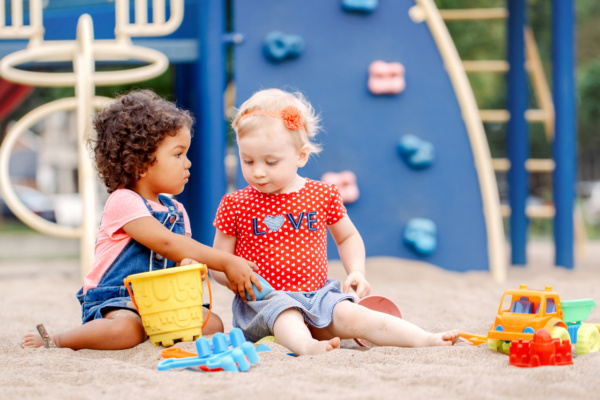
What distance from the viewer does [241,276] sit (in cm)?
244

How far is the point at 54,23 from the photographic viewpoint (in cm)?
540

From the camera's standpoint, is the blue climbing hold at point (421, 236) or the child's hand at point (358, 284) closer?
the child's hand at point (358, 284)

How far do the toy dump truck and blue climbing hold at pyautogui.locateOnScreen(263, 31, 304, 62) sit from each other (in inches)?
116

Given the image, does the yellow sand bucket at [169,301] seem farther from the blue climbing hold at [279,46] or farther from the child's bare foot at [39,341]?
the blue climbing hold at [279,46]

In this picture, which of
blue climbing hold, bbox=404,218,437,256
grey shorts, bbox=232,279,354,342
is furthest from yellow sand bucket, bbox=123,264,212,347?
blue climbing hold, bbox=404,218,437,256

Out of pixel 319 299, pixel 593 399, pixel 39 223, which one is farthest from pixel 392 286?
pixel 593 399

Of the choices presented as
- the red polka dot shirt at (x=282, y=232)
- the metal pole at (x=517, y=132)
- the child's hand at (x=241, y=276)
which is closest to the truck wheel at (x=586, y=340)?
the red polka dot shirt at (x=282, y=232)

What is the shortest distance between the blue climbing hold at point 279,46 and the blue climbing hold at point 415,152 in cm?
94

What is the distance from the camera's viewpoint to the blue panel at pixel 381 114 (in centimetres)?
496

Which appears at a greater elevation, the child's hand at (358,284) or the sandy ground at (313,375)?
the child's hand at (358,284)

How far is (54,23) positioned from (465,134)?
3020 mm

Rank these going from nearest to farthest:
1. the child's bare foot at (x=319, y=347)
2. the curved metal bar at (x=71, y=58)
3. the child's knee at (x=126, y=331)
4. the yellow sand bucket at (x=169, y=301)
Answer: the child's bare foot at (x=319, y=347) < the yellow sand bucket at (x=169, y=301) < the child's knee at (x=126, y=331) < the curved metal bar at (x=71, y=58)

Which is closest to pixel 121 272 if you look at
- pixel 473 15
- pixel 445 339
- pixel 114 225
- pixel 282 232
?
pixel 114 225

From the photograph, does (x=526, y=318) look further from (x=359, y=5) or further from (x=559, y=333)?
(x=359, y=5)
